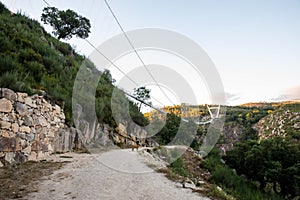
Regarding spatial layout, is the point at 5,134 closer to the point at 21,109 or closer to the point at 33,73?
the point at 21,109

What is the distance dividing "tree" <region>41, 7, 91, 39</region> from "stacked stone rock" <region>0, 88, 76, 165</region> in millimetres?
16493

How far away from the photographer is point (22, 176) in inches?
164

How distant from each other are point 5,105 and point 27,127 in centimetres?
91

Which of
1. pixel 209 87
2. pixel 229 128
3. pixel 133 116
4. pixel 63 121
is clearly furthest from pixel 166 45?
pixel 229 128

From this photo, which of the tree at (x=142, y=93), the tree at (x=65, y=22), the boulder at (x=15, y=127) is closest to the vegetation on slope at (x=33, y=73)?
the boulder at (x=15, y=127)

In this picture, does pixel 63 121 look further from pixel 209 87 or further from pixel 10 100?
pixel 209 87

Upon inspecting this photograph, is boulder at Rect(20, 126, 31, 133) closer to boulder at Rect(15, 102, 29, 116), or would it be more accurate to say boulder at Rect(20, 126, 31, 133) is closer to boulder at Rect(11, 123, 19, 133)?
boulder at Rect(11, 123, 19, 133)

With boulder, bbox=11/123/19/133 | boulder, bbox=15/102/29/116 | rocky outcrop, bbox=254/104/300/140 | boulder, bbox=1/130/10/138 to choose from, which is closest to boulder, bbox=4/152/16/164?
boulder, bbox=1/130/10/138

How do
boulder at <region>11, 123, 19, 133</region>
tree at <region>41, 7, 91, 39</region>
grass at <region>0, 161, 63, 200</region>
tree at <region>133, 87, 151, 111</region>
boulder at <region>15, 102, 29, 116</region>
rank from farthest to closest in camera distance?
tree at <region>133, 87, 151, 111</region>, tree at <region>41, 7, 91, 39</region>, boulder at <region>15, 102, 29, 116</region>, boulder at <region>11, 123, 19, 133</region>, grass at <region>0, 161, 63, 200</region>

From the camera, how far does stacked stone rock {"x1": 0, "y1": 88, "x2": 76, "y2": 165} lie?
4898mm

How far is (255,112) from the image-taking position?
1791 inches

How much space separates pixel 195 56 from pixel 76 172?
582 centimetres

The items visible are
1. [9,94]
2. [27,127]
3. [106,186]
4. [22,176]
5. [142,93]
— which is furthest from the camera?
[142,93]

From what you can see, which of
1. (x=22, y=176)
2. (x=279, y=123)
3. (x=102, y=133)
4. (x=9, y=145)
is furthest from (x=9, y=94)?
(x=279, y=123)
